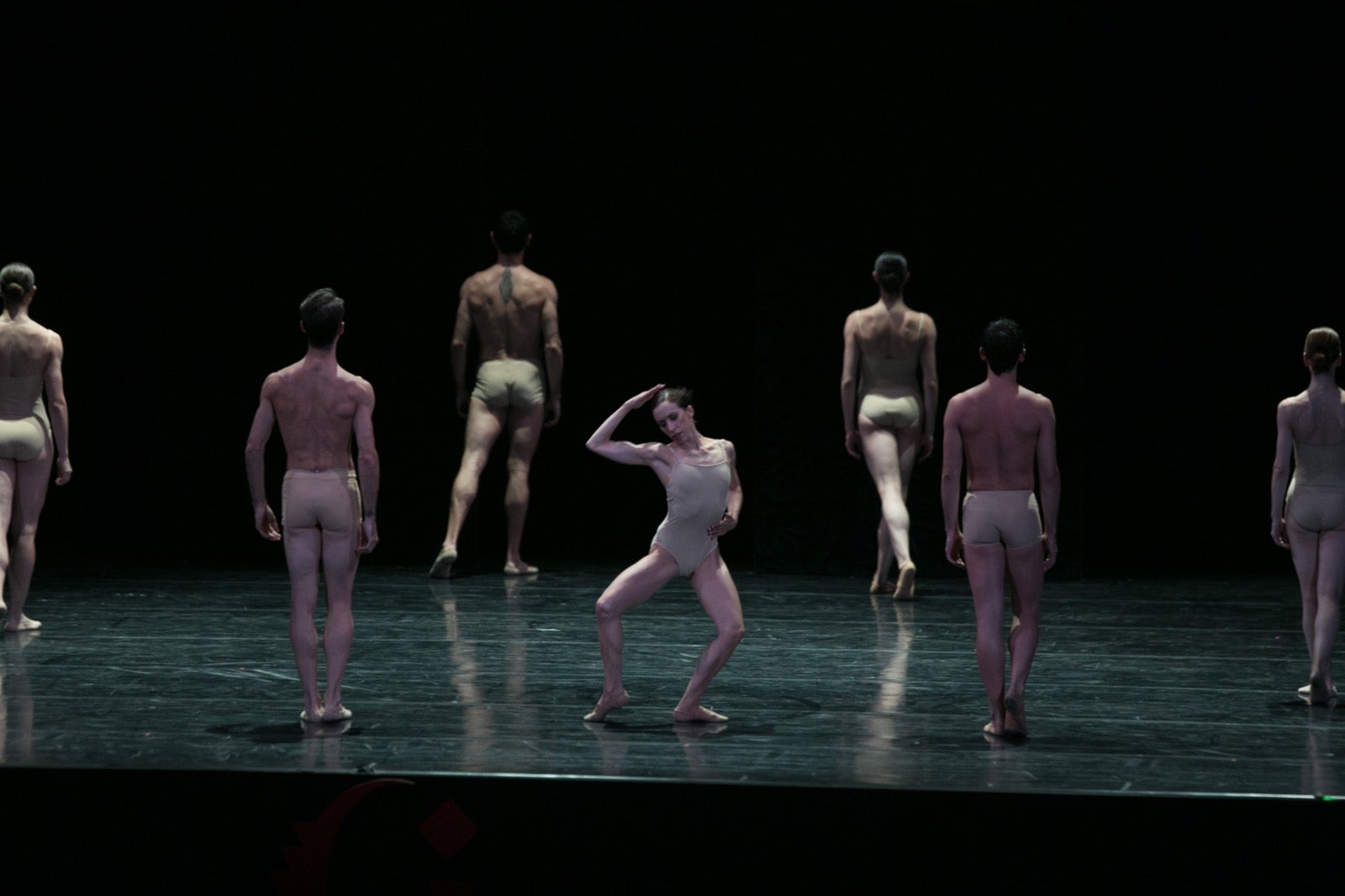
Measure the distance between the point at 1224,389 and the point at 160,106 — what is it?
7343mm

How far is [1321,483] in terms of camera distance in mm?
7465

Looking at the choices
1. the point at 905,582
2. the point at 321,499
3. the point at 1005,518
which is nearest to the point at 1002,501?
the point at 1005,518

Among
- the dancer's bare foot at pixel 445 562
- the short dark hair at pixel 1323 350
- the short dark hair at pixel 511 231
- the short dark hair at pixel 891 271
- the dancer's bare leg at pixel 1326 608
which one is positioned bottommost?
the dancer's bare foot at pixel 445 562

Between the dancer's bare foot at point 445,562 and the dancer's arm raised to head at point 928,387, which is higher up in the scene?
the dancer's arm raised to head at point 928,387

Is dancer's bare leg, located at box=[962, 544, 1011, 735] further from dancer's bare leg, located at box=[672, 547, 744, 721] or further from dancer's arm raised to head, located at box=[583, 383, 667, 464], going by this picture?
dancer's arm raised to head, located at box=[583, 383, 667, 464]

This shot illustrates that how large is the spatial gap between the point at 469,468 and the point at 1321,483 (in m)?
5.43

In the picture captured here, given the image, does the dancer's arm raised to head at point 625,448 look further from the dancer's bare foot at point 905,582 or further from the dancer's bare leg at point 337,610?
the dancer's bare foot at point 905,582

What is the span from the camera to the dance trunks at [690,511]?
6.93 metres

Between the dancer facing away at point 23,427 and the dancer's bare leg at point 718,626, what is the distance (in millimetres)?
3570

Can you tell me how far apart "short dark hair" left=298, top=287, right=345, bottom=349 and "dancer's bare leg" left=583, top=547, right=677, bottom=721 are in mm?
1394

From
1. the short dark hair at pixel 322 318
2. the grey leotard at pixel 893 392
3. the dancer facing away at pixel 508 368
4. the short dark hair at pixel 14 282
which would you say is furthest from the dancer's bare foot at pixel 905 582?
the short dark hair at pixel 14 282

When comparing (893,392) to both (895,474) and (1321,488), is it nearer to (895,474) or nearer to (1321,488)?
(895,474)

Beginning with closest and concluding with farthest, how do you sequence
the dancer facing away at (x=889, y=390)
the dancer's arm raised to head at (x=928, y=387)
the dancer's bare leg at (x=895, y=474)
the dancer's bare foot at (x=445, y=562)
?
the dancer's bare leg at (x=895, y=474) < the dancer facing away at (x=889, y=390) < the dancer's arm raised to head at (x=928, y=387) < the dancer's bare foot at (x=445, y=562)

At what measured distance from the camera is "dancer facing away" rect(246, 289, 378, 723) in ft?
22.5
